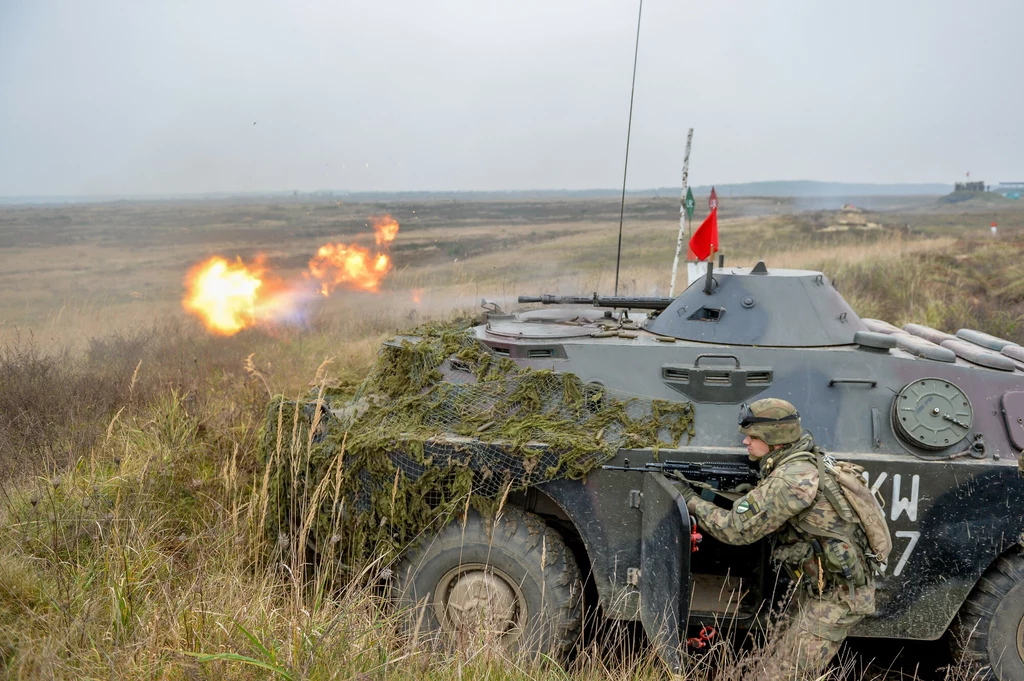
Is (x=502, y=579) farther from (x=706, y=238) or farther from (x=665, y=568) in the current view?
(x=706, y=238)

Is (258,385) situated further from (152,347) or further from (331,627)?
(331,627)

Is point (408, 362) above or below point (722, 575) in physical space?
above

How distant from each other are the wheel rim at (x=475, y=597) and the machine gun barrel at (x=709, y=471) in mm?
864

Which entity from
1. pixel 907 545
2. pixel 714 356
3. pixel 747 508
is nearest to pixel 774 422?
pixel 747 508

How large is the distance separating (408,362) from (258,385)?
2811 mm

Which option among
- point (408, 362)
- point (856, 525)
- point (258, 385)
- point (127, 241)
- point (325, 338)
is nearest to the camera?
point (856, 525)

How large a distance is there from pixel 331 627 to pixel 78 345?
6960 mm

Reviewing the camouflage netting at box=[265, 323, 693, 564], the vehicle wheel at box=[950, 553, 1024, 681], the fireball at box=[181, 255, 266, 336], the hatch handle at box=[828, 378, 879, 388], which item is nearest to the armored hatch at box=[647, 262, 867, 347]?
the hatch handle at box=[828, 378, 879, 388]

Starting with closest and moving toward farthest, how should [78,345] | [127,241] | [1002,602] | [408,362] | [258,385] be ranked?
[1002,602]
[408,362]
[258,385]
[78,345]
[127,241]

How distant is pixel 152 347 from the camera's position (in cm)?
891

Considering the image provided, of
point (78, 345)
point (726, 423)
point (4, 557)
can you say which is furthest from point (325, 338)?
point (726, 423)

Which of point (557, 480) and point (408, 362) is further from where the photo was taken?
point (408, 362)

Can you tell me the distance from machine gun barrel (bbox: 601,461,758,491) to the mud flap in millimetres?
52

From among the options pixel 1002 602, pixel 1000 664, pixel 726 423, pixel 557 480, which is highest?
pixel 726 423
